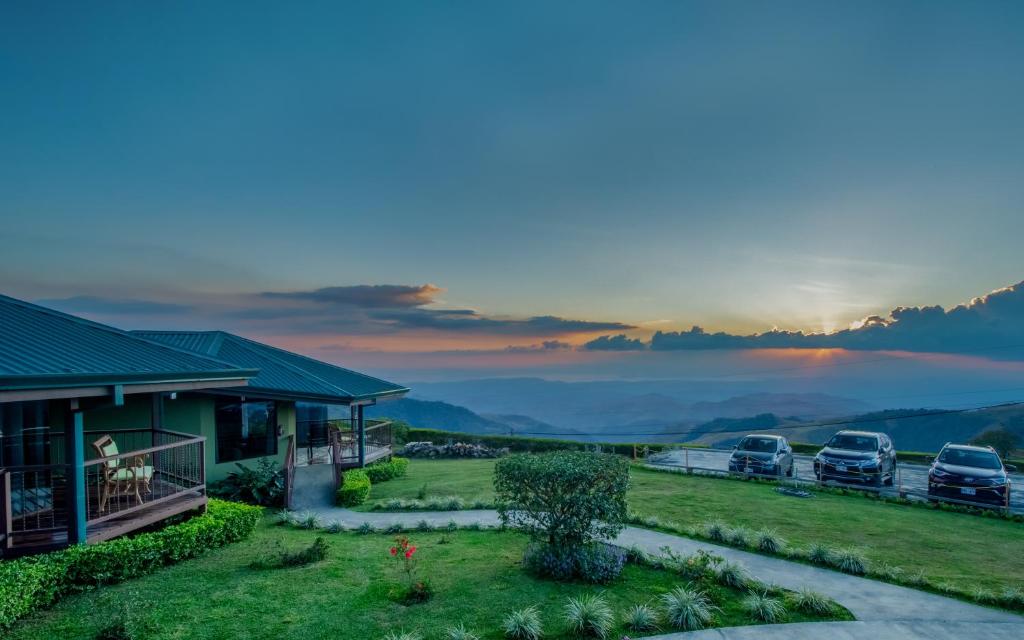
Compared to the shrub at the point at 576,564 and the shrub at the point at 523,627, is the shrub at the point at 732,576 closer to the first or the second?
the shrub at the point at 576,564

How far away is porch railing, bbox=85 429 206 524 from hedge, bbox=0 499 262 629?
844 mm

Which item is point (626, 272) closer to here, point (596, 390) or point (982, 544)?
point (982, 544)

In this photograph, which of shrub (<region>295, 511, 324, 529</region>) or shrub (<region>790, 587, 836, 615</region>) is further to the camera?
shrub (<region>295, 511, 324, 529</region>)

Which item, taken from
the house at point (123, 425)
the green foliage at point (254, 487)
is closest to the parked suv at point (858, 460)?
the house at point (123, 425)

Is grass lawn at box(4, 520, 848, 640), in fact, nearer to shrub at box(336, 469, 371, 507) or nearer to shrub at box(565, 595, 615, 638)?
shrub at box(565, 595, 615, 638)

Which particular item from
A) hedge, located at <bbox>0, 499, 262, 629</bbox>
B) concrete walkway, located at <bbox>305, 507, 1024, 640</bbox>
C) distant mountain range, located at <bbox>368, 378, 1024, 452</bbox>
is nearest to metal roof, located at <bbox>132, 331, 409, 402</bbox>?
hedge, located at <bbox>0, 499, 262, 629</bbox>

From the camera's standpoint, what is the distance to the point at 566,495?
7.40 metres

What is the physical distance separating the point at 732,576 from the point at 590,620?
9.50 ft

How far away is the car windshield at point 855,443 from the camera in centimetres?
1678

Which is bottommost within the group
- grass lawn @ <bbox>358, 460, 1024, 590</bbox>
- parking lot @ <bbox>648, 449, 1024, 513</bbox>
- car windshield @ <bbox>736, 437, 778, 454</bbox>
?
parking lot @ <bbox>648, 449, 1024, 513</bbox>

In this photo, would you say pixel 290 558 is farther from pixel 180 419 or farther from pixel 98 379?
pixel 180 419

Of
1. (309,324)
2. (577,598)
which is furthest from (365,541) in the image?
(309,324)

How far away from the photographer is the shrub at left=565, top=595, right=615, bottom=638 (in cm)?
577

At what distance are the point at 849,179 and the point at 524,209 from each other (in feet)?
37.0
